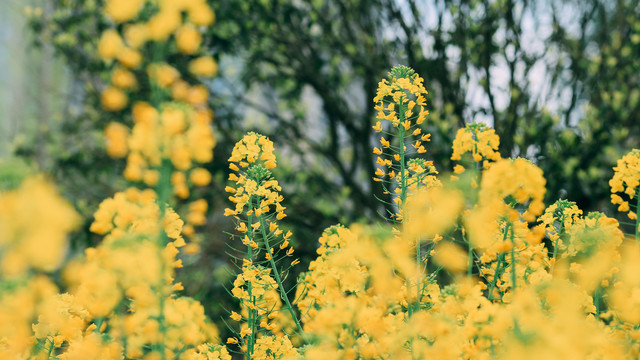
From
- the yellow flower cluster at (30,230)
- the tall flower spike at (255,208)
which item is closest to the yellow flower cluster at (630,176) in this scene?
the tall flower spike at (255,208)

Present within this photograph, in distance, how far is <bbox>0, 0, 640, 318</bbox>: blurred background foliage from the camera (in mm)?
4965

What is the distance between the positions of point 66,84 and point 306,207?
7485 mm

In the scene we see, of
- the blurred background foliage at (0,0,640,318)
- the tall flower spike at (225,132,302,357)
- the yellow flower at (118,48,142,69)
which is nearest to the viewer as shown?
the yellow flower at (118,48,142,69)

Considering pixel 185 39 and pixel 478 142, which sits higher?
pixel 478 142

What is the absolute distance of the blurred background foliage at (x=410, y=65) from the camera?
4.96 m

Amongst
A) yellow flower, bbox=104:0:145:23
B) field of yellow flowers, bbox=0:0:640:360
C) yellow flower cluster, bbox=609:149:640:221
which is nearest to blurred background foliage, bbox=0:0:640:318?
yellow flower cluster, bbox=609:149:640:221

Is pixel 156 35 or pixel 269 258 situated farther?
pixel 269 258

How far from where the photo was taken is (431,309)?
2.17m

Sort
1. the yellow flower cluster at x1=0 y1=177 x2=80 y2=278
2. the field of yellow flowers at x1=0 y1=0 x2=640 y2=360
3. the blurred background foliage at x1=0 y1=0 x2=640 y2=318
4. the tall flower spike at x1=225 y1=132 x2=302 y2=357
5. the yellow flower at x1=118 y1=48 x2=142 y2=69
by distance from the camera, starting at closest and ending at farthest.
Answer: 1. the yellow flower cluster at x1=0 y1=177 x2=80 y2=278
2. the field of yellow flowers at x1=0 y1=0 x2=640 y2=360
3. the yellow flower at x1=118 y1=48 x2=142 y2=69
4. the tall flower spike at x1=225 y1=132 x2=302 y2=357
5. the blurred background foliage at x1=0 y1=0 x2=640 y2=318

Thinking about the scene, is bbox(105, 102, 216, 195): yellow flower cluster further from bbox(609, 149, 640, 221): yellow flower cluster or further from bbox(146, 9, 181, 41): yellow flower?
bbox(609, 149, 640, 221): yellow flower cluster

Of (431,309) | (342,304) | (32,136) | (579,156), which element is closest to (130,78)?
(342,304)

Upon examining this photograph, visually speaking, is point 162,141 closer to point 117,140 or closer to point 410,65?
point 117,140

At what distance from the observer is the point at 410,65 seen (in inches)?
199

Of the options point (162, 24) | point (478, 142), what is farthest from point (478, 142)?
point (162, 24)
